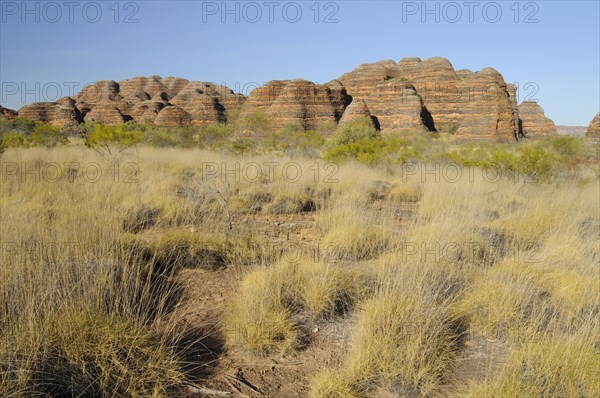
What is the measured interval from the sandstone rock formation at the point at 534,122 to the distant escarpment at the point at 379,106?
12 centimetres

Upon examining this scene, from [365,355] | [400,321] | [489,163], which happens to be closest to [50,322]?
[365,355]

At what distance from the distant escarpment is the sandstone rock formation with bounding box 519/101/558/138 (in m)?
0.12

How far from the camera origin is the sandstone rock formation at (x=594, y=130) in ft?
88.8

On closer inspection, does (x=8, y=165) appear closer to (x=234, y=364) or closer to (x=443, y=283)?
(x=234, y=364)

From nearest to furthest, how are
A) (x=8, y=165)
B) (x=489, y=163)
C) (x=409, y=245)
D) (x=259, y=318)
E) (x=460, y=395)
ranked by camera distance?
(x=460, y=395) < (x=259, y=318) < (x=409, y=245) < (x=8, y=165) < (x=489, y=163)

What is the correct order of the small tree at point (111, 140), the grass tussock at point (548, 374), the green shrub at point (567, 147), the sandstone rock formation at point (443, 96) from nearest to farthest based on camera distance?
the grass tussock at point (548, 374) < the small tree at point (111, 140) < the green shrub at point (567, 147) < the sandstone rock formation at point (443, 96)

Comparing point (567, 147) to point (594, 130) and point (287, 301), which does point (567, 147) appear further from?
point (287, 301)

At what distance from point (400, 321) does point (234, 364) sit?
3.61 ft

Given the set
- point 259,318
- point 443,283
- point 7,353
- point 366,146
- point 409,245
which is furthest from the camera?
point 366,146

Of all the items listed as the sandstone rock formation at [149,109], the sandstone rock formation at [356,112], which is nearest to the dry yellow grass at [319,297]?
the sandstone rock formation at [356,112]

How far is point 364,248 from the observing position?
14.1 ft

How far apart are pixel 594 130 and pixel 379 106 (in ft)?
82.6

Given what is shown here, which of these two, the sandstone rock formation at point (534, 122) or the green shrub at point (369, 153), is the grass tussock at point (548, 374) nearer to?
the green shrub at point (369, 153)

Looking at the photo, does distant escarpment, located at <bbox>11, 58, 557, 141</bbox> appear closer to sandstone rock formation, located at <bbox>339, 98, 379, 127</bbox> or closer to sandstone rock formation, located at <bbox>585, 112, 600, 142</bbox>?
sandstone rock formation, located at <bbox>339, 98, 379, 127</bbox>
